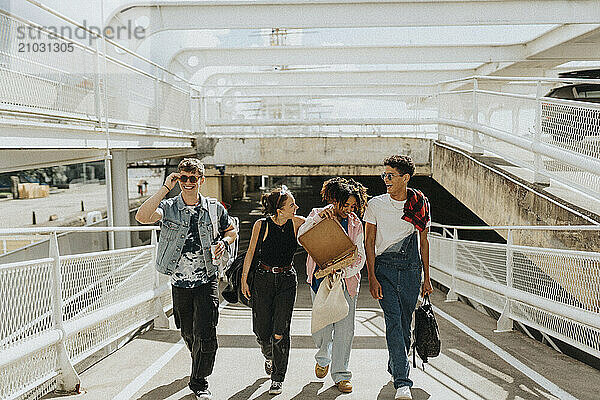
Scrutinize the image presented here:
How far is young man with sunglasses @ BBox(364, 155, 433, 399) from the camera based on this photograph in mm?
4461

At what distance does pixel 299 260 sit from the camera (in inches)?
637

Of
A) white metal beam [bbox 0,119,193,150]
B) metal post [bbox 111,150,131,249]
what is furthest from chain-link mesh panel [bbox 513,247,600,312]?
metal post [bbox 111,150,131,249]

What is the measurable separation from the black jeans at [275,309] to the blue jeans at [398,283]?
30.8 inches

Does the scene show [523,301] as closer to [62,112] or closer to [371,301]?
[371,301]

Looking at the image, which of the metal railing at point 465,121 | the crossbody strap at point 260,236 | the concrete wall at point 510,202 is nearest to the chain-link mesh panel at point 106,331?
the crossbody strap at point 260,236

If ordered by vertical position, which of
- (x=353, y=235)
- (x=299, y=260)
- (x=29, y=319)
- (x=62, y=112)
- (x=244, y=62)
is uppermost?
(x=244, y=62)

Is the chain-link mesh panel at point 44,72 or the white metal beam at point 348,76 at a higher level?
the white metal beam at point 348,76

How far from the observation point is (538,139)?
7.62m

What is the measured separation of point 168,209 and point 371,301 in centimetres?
587

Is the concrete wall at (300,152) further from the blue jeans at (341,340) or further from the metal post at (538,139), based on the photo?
the blue jeans at (341,340)

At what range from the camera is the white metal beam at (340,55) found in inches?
694

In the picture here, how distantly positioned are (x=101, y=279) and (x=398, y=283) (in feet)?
9.05

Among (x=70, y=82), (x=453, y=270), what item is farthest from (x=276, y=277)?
(x=453, y=270)

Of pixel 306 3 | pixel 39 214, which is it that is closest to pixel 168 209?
pixel 306 3
